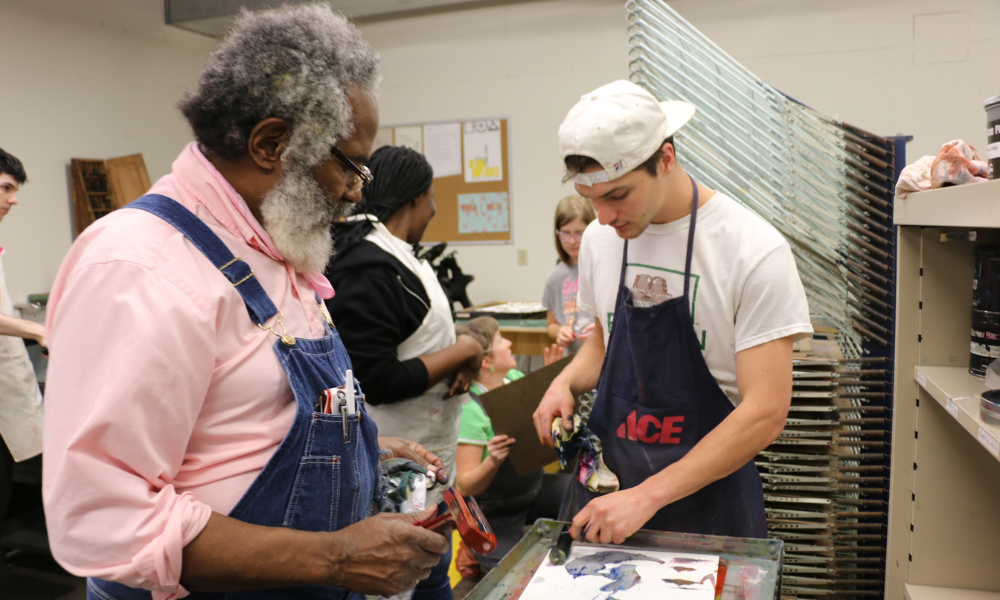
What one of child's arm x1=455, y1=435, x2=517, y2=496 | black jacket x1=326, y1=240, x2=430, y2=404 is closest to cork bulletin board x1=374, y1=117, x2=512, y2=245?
child's arm x1=455, y1=435, x2=517, y2=496

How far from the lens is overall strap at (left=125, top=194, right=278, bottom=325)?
0.88 m

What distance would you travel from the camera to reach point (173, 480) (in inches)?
33.5

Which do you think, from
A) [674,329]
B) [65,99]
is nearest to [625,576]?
[674,329]

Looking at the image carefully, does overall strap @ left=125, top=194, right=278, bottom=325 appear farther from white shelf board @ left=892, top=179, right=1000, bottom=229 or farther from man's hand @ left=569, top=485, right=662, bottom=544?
white shelf board @ left=892, top=179, right=1000, bottom=229

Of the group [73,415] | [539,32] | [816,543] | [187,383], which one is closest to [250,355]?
[187,383]

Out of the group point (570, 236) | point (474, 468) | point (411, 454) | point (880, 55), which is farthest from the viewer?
point (880, 55)

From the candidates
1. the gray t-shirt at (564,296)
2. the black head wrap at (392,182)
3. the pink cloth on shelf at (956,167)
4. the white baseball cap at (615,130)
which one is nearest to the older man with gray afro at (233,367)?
the white baseball cap at (615,130)

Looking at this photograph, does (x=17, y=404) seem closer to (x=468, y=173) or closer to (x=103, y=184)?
(x=103, y=184)

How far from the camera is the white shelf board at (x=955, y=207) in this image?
0.99 meters

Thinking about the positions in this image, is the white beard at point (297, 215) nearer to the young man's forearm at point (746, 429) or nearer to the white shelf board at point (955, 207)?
the young man's forearm at point (746, 429)

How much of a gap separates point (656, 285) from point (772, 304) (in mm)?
256

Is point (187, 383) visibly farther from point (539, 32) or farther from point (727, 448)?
point (539, 32)

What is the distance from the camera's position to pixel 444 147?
18.4 feet

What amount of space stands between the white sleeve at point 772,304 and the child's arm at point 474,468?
843 mm
